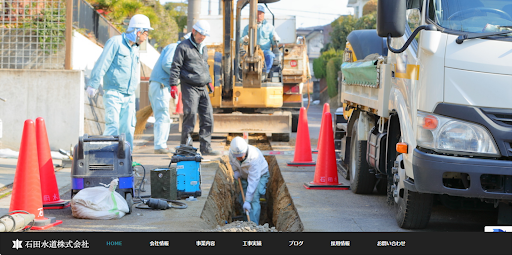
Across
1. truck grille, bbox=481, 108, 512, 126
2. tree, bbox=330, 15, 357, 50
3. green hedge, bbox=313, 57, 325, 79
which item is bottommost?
truck grille, bbox=481, 108, 512, 126

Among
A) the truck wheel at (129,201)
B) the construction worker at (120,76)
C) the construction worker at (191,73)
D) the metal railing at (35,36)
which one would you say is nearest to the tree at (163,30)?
the metal railing at (35,36)

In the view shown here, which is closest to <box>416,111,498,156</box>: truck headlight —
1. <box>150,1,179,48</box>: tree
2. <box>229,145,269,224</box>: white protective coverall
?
<box>229,145,269,224</box>: white protective coverall

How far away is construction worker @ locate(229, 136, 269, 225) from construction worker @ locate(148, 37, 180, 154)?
1.87 meters

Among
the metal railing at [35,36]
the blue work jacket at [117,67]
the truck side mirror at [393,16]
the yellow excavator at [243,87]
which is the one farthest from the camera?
the yellow excavator at [243,87]

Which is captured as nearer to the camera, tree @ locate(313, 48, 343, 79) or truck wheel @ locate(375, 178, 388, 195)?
truck wheel @ locate(375, 178, 388, 195)

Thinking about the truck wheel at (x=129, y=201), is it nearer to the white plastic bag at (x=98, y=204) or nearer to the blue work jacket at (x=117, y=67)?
the white plastic bag at (x=98, y=204)

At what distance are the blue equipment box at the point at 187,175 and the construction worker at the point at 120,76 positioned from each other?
6.01 ft

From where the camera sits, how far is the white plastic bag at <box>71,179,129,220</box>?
4.94 meters

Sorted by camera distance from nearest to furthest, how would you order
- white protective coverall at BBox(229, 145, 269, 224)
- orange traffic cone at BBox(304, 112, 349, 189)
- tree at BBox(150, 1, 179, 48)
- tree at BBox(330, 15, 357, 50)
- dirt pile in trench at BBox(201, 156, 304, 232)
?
dirt pile in trench at BBox(201, 156, 304, 232)
orange traffic cone at BBox(304, 112, 349, 189)
white protective coverall at BBox(229, 145, 269, 224)
tree at BBox(150, 1, 179, 48)
tree at BBox(330, 15, 357, 50)

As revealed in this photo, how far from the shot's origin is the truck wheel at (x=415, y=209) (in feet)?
15.0

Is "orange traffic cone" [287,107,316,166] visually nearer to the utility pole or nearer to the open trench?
the open trench

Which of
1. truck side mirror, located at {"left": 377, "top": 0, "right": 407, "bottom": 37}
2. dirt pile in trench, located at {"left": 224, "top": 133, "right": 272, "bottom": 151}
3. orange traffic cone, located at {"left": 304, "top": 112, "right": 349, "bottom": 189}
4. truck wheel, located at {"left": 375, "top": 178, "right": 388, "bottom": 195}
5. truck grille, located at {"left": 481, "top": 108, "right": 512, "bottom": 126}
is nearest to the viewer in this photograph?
truck grille, located at {"left": 481, "top": 108, "right": 512, "bottom": 126}

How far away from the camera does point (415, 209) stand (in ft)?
15.1
